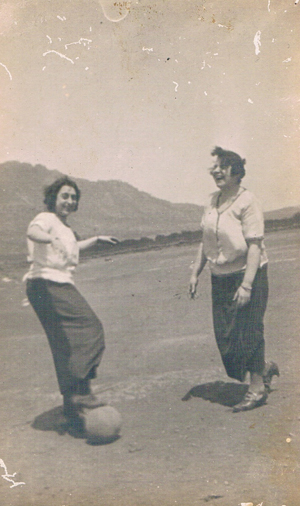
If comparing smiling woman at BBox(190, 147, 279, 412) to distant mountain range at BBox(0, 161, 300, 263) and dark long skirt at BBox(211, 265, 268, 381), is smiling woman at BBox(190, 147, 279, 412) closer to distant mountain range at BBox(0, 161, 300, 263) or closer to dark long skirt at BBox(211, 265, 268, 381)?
dark long skirt at BBox(211, 265, 268, 381)

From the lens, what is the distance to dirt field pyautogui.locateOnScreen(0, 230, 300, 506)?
377cm

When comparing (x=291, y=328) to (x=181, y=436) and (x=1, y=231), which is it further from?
(x=1, y=231)

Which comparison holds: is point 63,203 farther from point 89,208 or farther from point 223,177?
point 223,177

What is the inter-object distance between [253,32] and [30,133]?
2.04 meters

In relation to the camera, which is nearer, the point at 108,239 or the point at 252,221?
the point at 252,221

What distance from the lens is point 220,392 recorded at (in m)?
3.98

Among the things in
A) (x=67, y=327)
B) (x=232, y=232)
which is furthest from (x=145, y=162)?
(x=67, y=327)

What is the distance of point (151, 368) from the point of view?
4043 mm

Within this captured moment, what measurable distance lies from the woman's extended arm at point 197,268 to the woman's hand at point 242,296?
0.35m

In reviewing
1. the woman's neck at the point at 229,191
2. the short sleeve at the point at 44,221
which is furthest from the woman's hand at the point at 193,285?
the short sleeve at the point at 44,221

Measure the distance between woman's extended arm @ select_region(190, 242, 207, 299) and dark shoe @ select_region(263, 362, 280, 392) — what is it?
2.72 ft

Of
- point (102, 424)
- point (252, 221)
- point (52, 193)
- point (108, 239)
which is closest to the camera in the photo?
point (102, 424)

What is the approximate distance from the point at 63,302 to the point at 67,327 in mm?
203

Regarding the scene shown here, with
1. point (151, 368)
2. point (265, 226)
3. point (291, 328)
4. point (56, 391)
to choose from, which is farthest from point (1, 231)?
point (291, 328)
